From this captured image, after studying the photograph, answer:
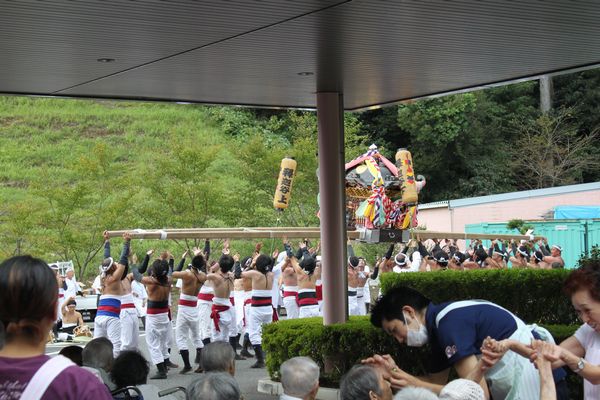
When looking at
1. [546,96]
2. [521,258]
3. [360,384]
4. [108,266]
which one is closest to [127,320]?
[108,266]

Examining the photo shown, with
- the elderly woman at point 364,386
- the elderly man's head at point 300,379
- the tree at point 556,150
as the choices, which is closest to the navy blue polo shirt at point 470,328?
the elderly woman at point 364,386

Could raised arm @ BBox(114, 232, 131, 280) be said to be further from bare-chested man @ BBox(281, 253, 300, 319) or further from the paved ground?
bare-chested man @ BBox(281, 253, 300, 319)

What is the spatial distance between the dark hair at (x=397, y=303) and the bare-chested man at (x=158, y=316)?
9.48 meters

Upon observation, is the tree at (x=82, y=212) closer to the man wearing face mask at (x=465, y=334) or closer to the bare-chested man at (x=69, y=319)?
the bare-chested man at (x=69, y=319)

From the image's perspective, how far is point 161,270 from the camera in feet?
47.7

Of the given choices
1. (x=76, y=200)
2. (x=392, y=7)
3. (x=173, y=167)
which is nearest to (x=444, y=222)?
(x=173, y=167)

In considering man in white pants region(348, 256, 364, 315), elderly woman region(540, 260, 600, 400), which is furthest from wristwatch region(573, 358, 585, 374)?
man in white pants region(348, 256, 364, 315)

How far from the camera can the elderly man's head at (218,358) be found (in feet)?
17.5

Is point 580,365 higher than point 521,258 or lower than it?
lower

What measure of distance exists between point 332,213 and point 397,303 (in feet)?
19.6

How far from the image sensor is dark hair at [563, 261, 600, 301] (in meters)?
4.76

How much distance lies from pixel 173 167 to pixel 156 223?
7.09 feet

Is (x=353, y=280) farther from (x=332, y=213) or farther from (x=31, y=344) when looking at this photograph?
(x=31, y=344)

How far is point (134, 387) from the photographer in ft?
15.8
